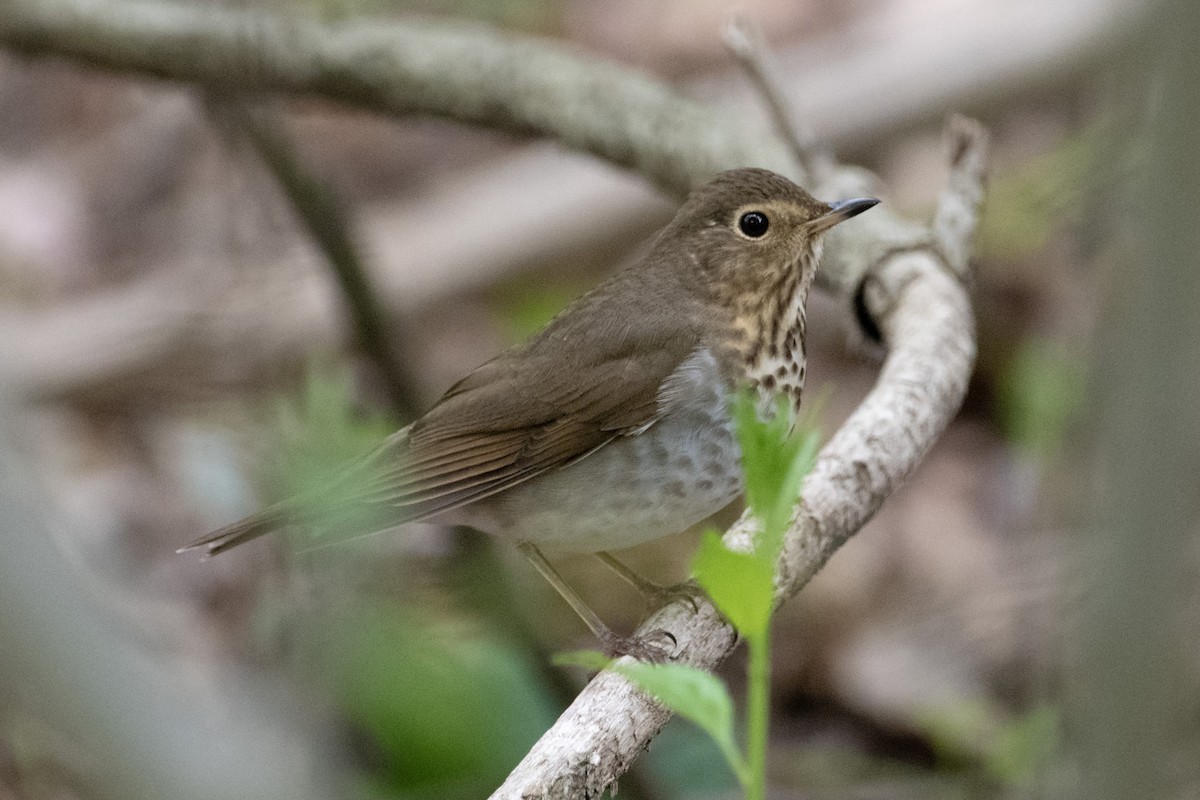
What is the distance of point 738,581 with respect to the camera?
160 cm

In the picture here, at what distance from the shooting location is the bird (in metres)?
3.27

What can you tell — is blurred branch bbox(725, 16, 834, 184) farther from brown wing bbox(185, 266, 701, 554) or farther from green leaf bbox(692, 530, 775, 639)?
green leaf bbox(692, 530, 775, 639)

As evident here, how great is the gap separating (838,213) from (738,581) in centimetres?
196

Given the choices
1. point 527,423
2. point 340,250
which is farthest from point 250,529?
point 340,250

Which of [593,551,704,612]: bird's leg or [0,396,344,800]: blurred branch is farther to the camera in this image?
[593,551,704,612]: bird's leg

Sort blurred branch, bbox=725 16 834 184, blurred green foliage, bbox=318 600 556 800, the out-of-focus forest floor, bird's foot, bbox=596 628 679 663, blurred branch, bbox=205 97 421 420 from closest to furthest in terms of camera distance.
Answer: bird's foot, bbox=596 628 679 663
blurred green foliage, bbox=318 600 556 800
the out-of-focus forest floor
blurred branch, bbox=725 16 834 184
blurred branch, bbox=205 97 421 420

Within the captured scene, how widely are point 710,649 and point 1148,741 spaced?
1596 mm

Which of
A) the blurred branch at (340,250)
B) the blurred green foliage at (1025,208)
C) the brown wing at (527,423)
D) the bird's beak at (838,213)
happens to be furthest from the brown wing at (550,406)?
the blurred green foliage at (1025,208)

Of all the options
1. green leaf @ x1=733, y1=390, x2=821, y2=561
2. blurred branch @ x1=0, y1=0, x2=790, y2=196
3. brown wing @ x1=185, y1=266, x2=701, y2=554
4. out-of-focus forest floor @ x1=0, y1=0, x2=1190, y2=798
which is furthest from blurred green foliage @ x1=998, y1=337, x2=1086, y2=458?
green leaf @ x1=733, y1=390, x2=821, y2=561

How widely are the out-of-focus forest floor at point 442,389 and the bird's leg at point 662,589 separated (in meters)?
0.34

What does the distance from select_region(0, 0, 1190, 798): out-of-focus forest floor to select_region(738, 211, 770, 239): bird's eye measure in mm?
798

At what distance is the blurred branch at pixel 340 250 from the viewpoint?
479 cm

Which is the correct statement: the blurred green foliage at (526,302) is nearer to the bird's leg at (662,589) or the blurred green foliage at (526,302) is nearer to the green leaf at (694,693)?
the bird's leg at (662,589)

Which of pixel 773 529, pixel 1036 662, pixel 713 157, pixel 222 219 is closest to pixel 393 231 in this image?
pixel 222 219
